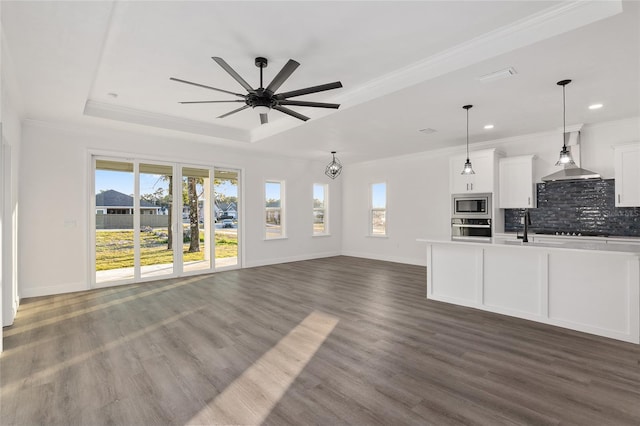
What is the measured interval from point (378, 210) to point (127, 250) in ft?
20.4

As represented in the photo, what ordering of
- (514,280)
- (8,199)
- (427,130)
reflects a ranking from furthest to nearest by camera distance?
(427,130)
(514,280)
(8,199)

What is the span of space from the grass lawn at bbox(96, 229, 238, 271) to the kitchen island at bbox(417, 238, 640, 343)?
5.02 meters

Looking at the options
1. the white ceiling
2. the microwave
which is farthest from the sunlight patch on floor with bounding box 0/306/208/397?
the microwave

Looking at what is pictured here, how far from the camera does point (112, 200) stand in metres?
5.78

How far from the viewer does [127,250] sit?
593 centimetres

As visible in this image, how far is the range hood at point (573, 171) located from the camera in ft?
15.8

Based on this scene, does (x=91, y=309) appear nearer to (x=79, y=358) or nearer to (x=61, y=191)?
(x=79, y=358)

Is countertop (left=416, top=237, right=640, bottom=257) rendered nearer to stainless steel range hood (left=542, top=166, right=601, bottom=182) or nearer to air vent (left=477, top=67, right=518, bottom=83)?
stainless steel range hood (left=542, top=166, right=601, bottom=182)

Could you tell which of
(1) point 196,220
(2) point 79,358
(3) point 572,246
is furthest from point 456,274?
(1) point 196,220

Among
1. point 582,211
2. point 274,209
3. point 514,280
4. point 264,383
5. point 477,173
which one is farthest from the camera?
point 274,209

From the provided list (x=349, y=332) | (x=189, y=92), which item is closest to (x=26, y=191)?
(x=189, y=92)

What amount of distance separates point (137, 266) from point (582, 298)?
272 inches

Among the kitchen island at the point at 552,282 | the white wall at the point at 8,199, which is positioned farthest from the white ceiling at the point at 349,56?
the kitchen island at the point at 552,282

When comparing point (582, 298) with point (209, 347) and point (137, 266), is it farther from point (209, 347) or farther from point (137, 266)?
point (137, 266)
